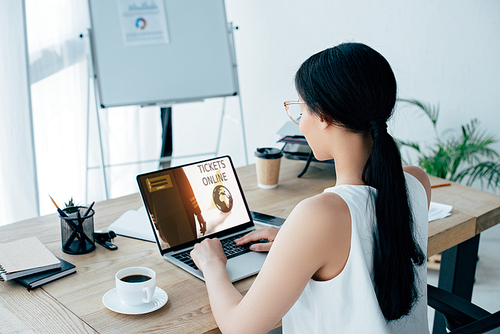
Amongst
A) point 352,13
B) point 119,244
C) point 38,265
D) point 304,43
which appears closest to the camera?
point 38,265

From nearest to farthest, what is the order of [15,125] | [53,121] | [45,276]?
[45,276], [15,125], [53,121]

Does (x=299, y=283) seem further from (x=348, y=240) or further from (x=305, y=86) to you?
(x=305, y=86)

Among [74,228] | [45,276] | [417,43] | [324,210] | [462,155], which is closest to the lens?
[324,210]

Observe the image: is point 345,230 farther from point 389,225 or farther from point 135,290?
point 135,290

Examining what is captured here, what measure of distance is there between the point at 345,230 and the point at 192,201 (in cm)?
54

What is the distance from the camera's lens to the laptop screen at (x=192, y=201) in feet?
3.65

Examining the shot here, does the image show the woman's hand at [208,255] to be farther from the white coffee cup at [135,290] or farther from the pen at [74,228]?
the pen at [74,228]

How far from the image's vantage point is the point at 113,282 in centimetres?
97

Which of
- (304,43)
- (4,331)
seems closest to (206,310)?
(4,331)

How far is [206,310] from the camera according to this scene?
872mm

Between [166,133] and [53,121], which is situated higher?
[53,121]

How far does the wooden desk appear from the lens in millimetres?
818

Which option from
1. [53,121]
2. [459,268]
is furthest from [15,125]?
[459,268]

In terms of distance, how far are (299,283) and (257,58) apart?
131 inches
